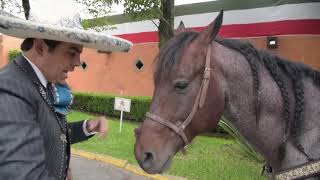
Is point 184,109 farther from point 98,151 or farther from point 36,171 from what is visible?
point 98,151

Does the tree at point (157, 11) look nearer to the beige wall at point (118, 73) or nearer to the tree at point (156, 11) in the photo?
the tree at point (156, 11)

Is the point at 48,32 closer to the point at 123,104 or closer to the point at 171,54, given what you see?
the point at 171,54

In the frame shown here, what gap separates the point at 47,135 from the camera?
78.1 inches

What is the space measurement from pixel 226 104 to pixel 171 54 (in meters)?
0.45

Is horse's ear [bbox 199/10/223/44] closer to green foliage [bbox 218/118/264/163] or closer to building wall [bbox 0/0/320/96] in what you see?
green foliage [bbox 218/118/264/163]

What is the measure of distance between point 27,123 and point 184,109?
1134 mm

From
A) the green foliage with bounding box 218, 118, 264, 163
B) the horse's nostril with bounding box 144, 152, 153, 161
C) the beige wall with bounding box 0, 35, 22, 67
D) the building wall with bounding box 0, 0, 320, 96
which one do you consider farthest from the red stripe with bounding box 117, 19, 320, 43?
the beige wall with bounding box 0, 35, 22, 67

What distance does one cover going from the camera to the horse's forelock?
266cm

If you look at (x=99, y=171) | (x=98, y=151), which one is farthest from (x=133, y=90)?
(x=99, y=171)

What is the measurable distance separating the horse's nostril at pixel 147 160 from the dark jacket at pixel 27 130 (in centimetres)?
55

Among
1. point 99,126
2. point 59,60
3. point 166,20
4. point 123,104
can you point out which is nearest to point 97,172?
point 123,104

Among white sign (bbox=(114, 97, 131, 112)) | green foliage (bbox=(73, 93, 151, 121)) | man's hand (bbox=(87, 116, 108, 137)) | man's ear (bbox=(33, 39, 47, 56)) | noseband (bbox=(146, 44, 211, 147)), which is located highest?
man's ear (bbox=(33, 39, 47, 56))

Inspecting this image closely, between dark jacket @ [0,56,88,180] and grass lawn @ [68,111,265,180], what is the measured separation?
12.3 feet

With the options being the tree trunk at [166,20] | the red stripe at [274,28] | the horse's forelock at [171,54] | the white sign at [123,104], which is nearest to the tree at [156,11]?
the tree trunk at [166,20]
